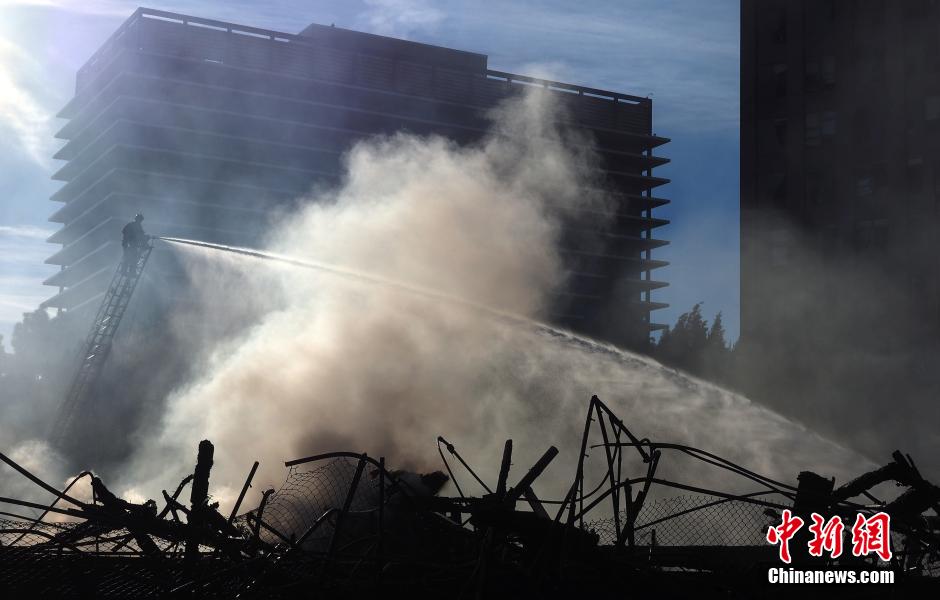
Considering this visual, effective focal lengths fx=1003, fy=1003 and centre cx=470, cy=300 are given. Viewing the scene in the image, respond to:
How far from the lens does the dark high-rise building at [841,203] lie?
47.2 m

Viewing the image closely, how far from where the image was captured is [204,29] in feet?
397

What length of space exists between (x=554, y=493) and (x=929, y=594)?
26.9m

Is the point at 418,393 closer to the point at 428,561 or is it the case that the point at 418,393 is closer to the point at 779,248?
the point at 428,561

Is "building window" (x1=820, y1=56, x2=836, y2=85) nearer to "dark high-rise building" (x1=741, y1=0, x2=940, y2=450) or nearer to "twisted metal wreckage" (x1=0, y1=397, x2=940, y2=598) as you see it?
"dark high-rise building" (x1=741, y1=0, x2=940, y2=450)

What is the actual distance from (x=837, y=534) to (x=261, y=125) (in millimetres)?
120307

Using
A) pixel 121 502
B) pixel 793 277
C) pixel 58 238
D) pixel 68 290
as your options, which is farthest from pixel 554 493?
pixel 58 238

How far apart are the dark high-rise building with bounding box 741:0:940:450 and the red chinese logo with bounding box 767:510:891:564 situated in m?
40.8

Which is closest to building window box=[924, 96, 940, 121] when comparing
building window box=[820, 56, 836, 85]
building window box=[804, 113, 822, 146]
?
building window box=[820, 56, 836, 85]

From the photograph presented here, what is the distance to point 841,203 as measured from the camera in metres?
51.6

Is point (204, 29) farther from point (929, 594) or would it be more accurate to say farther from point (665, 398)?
point (929, 594)

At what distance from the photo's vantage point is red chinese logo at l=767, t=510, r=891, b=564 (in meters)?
7.82

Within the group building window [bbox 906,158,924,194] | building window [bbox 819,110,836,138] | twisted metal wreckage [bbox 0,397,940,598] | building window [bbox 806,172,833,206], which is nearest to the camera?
twisted metal wreckage [bbox 0,397,940,598]

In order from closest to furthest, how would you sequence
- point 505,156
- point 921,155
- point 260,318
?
point 921,155
point 260,318
point 505,156

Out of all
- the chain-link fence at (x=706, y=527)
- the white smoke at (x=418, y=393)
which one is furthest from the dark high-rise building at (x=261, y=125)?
the chain-link fence at (x=706, y=527)
